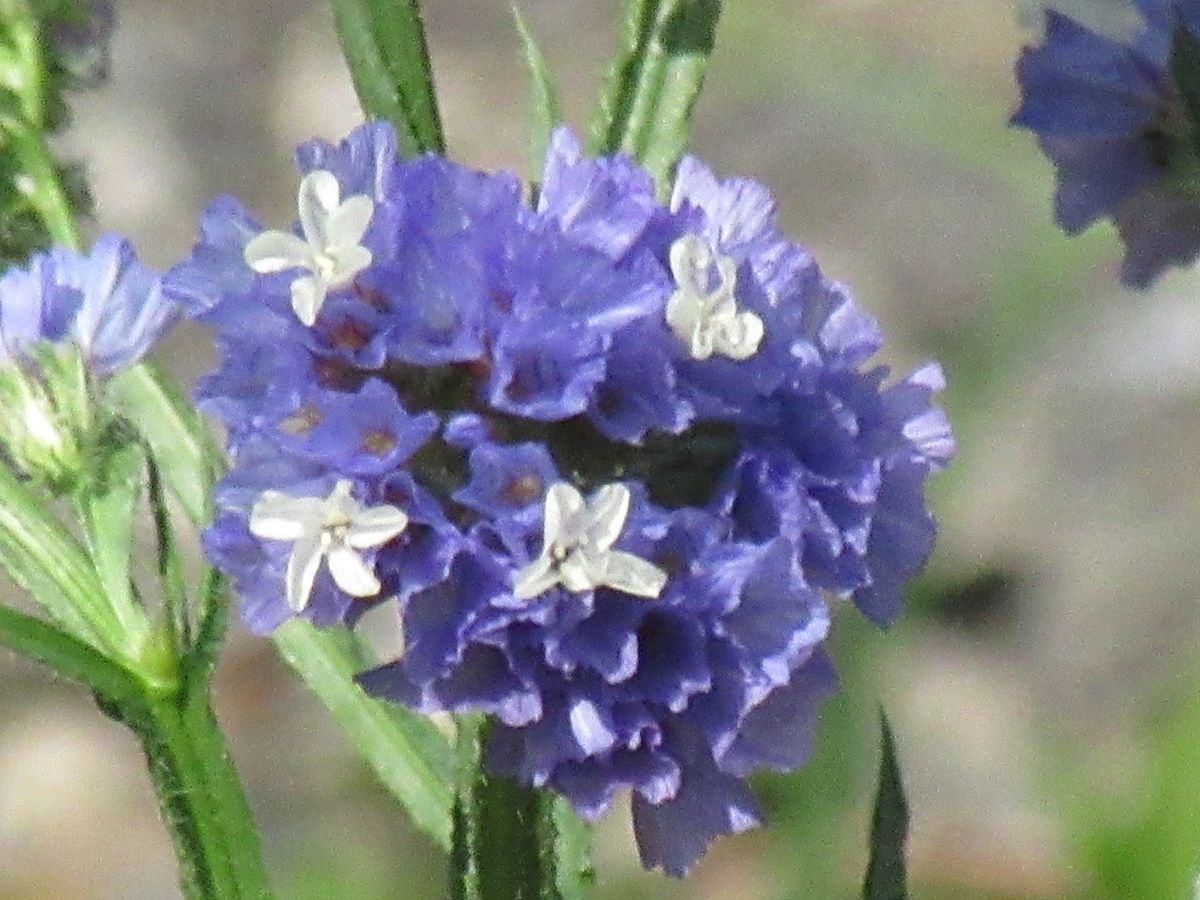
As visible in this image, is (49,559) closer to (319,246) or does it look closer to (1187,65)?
(319,246)

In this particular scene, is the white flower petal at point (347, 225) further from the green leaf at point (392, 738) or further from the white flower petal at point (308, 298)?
the green leaf at point (392, 738)

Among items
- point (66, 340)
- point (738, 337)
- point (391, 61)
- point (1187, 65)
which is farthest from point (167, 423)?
point (1187, 65)

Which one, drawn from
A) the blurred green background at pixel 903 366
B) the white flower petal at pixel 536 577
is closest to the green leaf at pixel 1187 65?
the white flower petal at pixel 536 577

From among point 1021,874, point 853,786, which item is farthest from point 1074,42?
point 1021,874

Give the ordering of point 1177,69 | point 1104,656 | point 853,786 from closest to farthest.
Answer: point 1177,69 < point 853,786 < point 1104,656

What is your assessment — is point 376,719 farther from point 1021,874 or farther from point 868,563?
point 1021,874

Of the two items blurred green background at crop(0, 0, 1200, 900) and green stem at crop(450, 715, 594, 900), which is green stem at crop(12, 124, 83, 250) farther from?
blurred green background at crop(0, 0, 1200, 900)
